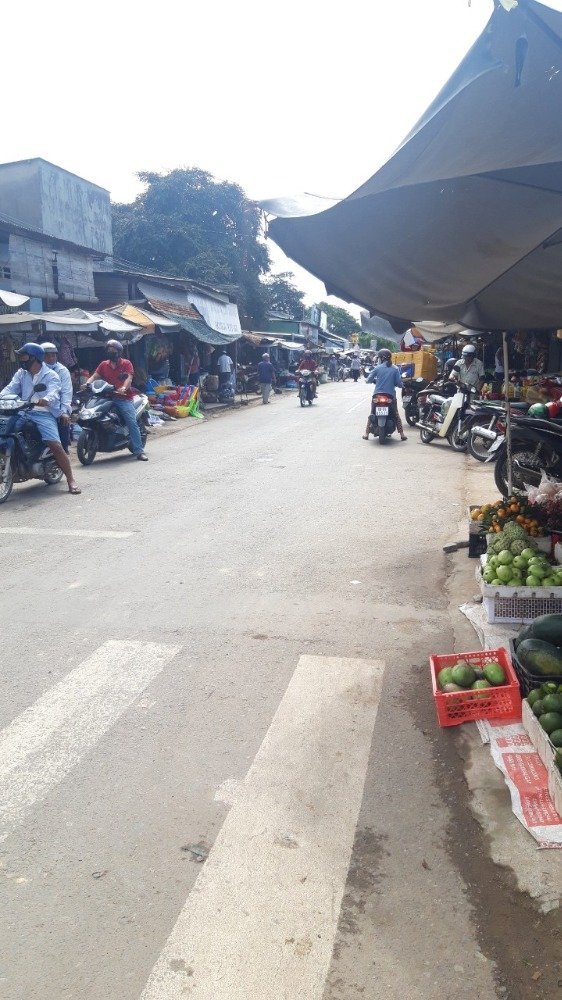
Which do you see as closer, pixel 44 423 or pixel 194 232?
pixel 44 423

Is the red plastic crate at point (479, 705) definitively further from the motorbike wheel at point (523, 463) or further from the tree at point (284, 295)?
the tree at point (284, 295)

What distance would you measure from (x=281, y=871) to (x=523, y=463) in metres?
6.91

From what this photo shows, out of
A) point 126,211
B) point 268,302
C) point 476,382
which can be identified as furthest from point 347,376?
point 476,382

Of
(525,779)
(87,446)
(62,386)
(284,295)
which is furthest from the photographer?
(284,295)

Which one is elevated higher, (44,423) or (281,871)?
(44,423)

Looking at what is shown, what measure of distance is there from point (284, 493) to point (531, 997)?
7.32m

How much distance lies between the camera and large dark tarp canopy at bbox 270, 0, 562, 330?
2723mm

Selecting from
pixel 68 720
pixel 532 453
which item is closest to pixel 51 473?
pixel 532 453

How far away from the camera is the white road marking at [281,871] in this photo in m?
2.18

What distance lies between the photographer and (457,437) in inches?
521

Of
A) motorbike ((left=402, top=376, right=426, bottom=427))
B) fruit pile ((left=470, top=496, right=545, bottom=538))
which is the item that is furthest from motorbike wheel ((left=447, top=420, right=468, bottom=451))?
fruit pile ((left=470, top=496, right=545, bottom=538))

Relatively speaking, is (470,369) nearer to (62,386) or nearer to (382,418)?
(382,418)

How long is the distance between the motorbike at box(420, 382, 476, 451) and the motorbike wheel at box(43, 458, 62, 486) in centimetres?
719

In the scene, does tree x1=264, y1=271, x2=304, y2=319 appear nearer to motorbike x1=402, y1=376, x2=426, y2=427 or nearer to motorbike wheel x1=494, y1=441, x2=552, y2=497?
motorbike x1=402, y1=376, x2=426, y2=427
